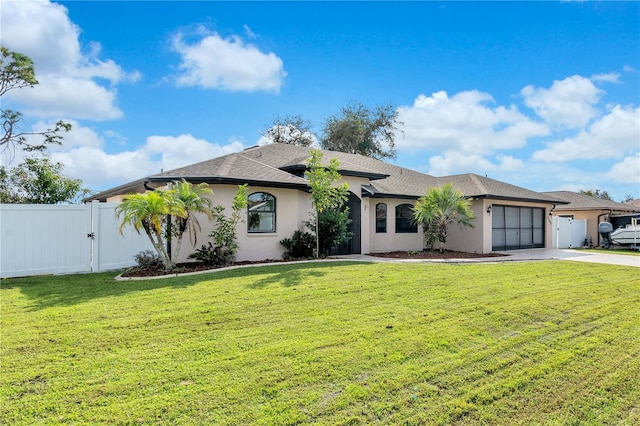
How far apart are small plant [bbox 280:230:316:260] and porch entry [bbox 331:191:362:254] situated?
254 centimetres

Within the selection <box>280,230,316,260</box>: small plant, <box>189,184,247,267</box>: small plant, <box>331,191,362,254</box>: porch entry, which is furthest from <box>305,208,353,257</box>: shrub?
<box>189,184,247,267</box>: small plant

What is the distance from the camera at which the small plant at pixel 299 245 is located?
1407 centimetres

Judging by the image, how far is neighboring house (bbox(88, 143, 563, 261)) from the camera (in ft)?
44.1

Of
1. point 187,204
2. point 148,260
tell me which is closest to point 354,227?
point 187,204

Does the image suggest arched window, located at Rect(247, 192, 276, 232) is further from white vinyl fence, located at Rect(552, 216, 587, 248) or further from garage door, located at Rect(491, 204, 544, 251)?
white vinyl fence, located at Rect(552, 216, 587, 248)

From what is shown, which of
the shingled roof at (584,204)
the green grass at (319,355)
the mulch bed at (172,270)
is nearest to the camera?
the green grass at (319,355)

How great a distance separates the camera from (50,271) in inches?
412

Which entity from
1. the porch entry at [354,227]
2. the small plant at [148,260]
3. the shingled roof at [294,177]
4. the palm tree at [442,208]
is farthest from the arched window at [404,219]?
the small plant at [148,260]

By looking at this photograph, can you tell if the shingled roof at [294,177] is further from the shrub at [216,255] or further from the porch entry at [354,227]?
the shrub at [216,255]

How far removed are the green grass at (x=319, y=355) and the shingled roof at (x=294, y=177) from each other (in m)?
5.57

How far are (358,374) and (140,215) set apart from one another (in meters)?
8.33

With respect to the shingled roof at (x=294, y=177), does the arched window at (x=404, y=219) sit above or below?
below

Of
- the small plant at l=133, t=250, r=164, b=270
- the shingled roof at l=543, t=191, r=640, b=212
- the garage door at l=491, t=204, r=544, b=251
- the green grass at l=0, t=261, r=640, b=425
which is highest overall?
the shingled roof at l=543, t=191, r=640, b=212

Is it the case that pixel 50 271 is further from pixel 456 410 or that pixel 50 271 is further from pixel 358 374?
pixel 456 410
